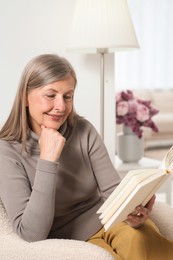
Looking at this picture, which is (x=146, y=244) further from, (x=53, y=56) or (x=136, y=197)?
(x=53, y=56)

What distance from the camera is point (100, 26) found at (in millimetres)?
2402

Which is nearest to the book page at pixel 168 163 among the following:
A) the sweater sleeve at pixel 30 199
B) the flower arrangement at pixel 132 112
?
the sweater sleeve at pixel 30 199

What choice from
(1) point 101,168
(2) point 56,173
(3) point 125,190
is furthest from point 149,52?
(3) point 125,190

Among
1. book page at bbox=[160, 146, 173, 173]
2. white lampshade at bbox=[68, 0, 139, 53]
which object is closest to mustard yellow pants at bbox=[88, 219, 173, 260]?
book page at bbox=[160, 146, 173, 173]

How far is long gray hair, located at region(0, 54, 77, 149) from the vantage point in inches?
58.0

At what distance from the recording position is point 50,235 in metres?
1.60

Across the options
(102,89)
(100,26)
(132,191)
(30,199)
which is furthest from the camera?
(102,89)

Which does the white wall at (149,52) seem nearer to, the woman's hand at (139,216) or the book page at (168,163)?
the woman's hand at (139,216)

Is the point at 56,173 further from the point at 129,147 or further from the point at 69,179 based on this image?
the point at 129,147

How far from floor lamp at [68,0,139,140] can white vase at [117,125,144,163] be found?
0.76 m

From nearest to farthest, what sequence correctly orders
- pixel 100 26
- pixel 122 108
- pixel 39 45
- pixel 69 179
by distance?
pixel 69 179 < pixel 100 26 < pixel 39 45 < pixel 122 108

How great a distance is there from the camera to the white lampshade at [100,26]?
240 cm

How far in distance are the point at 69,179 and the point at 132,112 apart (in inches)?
57.9

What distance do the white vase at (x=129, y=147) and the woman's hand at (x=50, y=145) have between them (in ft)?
5.23
